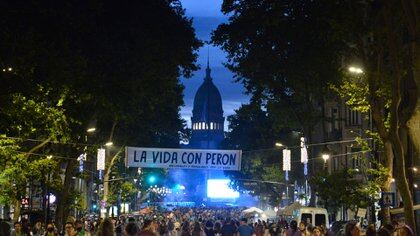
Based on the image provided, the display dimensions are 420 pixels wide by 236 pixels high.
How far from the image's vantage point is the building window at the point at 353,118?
2606 inches

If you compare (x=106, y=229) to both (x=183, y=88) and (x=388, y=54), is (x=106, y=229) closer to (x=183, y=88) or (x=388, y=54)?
(x=388, y=54)

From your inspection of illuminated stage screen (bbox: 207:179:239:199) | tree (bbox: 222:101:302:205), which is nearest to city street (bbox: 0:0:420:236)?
tree (bbox: 222:101:302:205)

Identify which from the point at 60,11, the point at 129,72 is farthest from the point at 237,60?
the point at 60,11

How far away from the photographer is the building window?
217 feet

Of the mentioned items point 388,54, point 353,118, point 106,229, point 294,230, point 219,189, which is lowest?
point 106,229

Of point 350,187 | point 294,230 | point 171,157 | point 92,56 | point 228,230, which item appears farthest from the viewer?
point 171,157

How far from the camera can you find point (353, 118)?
67.2 metres

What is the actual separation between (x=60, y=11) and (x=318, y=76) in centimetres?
1966

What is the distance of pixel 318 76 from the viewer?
152 ft

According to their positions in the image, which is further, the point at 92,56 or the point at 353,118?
the point at 353,118

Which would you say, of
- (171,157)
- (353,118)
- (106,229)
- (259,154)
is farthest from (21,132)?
(259,154)

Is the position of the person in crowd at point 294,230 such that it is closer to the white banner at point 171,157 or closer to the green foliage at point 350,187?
→ the green foliage at point 350,187

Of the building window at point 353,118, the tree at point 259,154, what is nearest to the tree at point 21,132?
the building window at point 353,118

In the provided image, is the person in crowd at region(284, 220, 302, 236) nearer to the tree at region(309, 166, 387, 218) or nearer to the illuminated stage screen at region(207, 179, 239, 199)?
the tree at region(309, 166, 387, 218)
